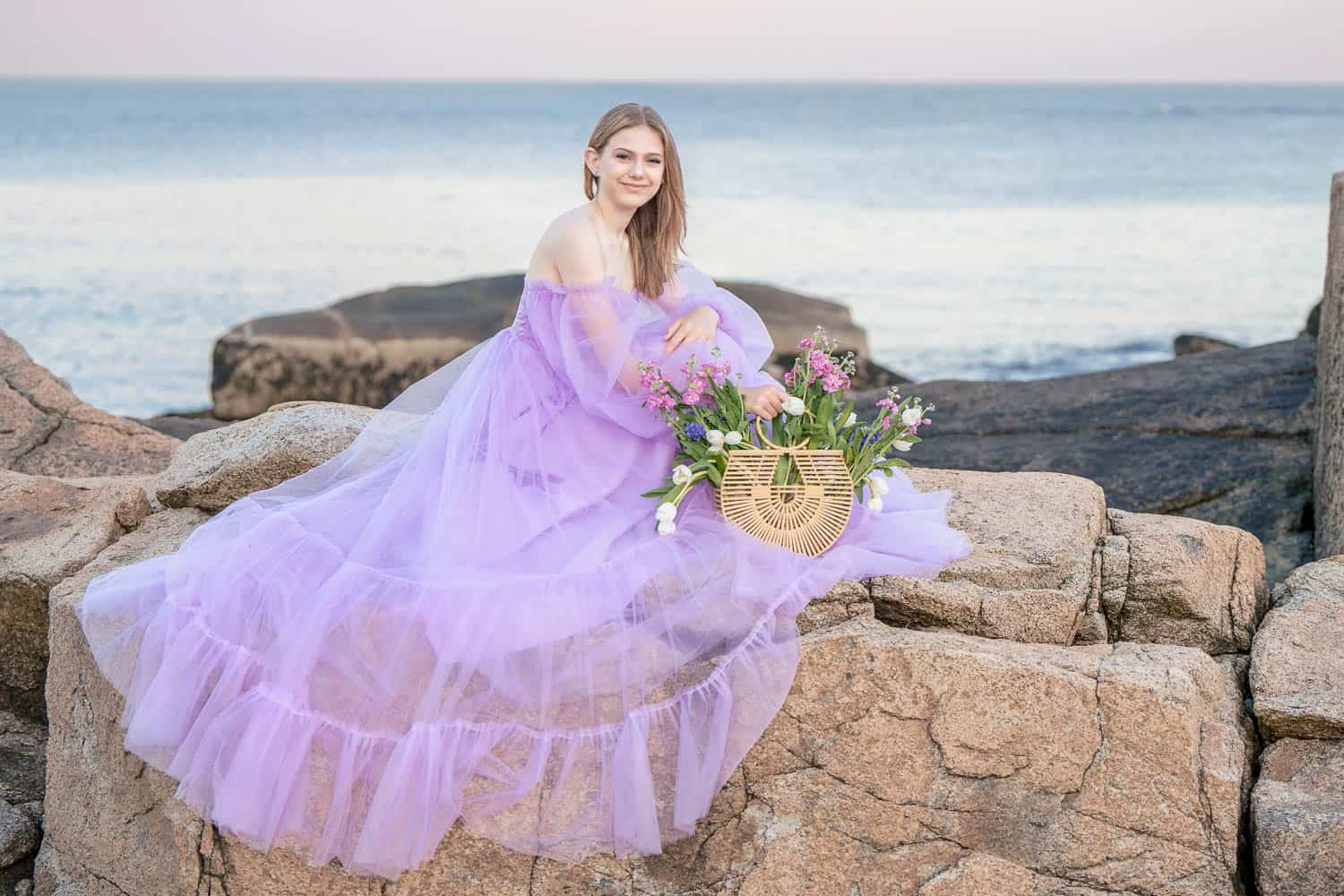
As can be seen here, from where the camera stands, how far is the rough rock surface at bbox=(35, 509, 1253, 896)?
3.36 meters

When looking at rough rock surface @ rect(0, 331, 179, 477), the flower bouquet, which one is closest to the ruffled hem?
the flower bouquet

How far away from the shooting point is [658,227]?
4.18 meters

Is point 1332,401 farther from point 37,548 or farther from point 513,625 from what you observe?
point 37,548

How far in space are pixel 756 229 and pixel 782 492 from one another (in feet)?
84.6

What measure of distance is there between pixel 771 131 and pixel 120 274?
167ft

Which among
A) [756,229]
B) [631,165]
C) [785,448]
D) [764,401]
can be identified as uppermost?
[631,165]

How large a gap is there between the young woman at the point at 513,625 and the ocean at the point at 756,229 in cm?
907

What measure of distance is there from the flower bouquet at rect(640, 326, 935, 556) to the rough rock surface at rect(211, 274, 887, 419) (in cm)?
771

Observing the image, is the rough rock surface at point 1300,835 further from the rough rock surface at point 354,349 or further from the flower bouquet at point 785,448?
the rough rock surface at point 354,349

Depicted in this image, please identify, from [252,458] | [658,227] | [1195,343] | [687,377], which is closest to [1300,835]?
[687,377]

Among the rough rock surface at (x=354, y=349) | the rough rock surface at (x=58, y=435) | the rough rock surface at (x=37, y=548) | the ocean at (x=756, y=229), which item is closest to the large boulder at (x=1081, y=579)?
the rough rock surface at (x=37, y=548)

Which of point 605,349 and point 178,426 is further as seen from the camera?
point 178,426

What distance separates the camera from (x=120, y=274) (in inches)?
811

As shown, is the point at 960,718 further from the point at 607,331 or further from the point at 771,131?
the point at 771,131
